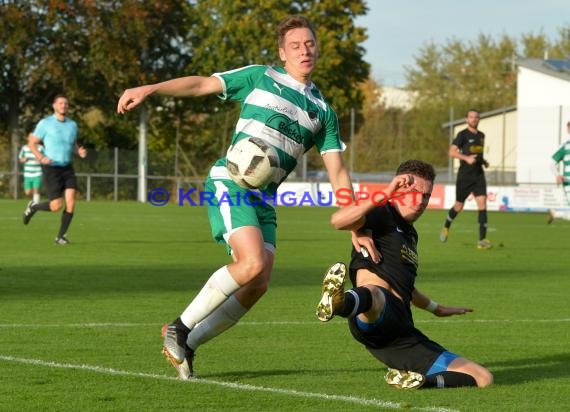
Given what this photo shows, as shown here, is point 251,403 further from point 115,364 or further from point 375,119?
point 375,119

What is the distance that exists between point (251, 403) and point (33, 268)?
863cm

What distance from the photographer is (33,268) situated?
562 inches

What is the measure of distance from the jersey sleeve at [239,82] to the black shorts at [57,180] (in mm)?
11233

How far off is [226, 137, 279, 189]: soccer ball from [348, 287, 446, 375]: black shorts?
3.01 ft

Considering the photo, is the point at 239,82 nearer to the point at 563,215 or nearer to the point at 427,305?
the point at 427,305

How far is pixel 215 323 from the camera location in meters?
7.01

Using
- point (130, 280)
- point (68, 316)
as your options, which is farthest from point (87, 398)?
point (130, 280)

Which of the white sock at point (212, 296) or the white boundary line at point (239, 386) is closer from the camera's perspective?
the white boundary line at point (239, 386)

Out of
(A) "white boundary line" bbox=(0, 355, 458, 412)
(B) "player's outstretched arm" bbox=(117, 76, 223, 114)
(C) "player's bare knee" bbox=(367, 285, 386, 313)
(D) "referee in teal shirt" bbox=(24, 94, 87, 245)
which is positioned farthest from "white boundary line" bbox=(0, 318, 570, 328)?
(D) "referee in teal shirt" bbox=(24, 94, 87, 245)

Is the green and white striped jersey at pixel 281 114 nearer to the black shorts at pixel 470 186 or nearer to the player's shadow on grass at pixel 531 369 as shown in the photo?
the player's shadow on grass at pixel 531 369

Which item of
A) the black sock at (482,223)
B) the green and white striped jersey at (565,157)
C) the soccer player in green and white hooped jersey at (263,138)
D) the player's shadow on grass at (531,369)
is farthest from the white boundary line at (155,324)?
the green and white striped jersey at (565,157)

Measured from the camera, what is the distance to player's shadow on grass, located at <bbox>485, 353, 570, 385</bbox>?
7121 mm

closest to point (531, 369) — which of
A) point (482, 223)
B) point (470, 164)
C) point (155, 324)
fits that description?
point (155, 324)

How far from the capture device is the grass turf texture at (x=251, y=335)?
20.6 ft
